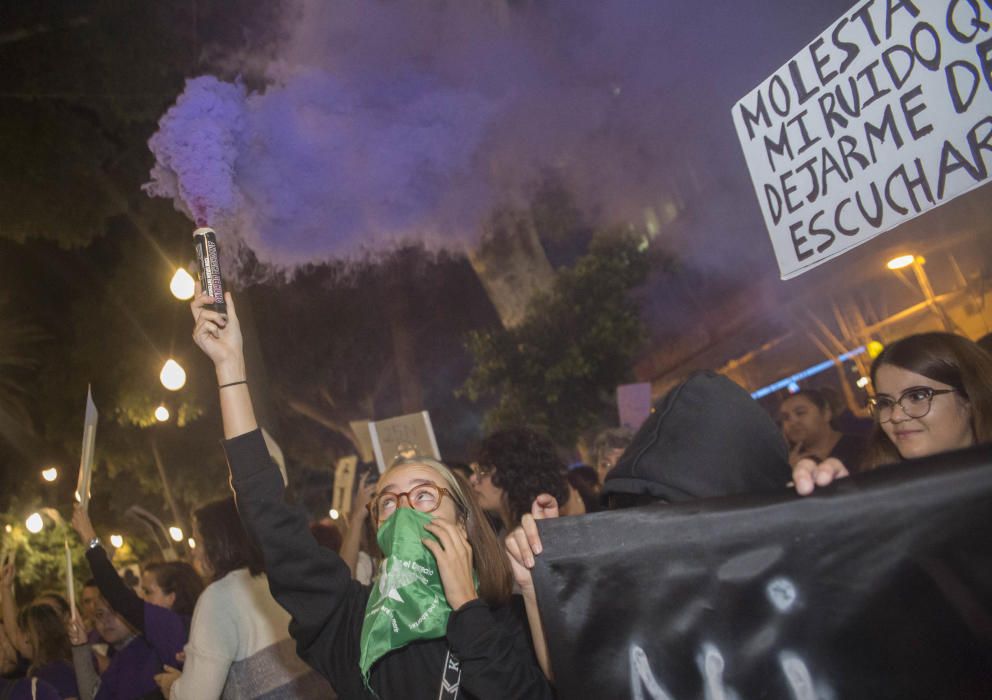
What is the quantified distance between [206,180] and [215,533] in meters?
1.79

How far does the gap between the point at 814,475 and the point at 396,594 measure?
1101mm

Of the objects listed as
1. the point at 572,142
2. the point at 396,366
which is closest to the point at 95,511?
the point at 396,366

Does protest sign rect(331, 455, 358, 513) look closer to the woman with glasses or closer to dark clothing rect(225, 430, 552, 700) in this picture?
dark clothing rect(225, 430, 552, 700)

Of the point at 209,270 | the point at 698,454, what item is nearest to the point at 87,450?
the point at 209,270

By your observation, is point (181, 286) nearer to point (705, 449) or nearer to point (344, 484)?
point (344, 484)

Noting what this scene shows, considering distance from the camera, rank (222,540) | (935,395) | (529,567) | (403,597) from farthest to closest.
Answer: (222,540) → (935,395) → (403,597) → (529,567)

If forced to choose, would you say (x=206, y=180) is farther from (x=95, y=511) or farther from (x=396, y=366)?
(x=95, y=511)

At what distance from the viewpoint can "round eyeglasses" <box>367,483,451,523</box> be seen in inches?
93.0

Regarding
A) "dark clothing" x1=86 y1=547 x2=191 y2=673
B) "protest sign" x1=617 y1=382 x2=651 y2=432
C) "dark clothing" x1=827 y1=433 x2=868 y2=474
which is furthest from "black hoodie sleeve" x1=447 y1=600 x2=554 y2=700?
"protest sign" x1=617 y1=382 x2=651 y2=432

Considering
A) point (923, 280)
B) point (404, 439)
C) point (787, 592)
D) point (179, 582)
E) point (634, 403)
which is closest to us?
point (787, 592)

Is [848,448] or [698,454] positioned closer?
[698,454]

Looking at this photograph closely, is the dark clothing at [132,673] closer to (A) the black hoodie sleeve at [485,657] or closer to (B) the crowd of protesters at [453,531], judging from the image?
(B) the crowd of protesters at [453,531]

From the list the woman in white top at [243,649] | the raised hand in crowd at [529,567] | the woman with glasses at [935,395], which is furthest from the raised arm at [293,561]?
the woman with glasses at [935,395]

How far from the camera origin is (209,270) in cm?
252
